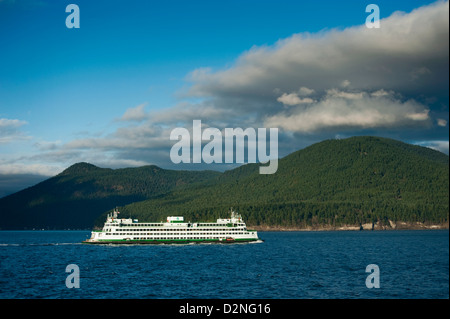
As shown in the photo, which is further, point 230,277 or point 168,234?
point 168,234

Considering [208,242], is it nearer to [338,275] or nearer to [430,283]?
[338,275]

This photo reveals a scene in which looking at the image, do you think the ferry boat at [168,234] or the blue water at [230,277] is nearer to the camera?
the blue water at [230,277]

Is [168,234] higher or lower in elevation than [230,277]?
higher

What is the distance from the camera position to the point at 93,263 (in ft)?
385

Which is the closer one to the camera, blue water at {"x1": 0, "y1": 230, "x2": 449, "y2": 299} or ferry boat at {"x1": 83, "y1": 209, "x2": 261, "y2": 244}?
blue water at {"x1": 0, "y1": 230, "x2": 449, "y2": 299}
